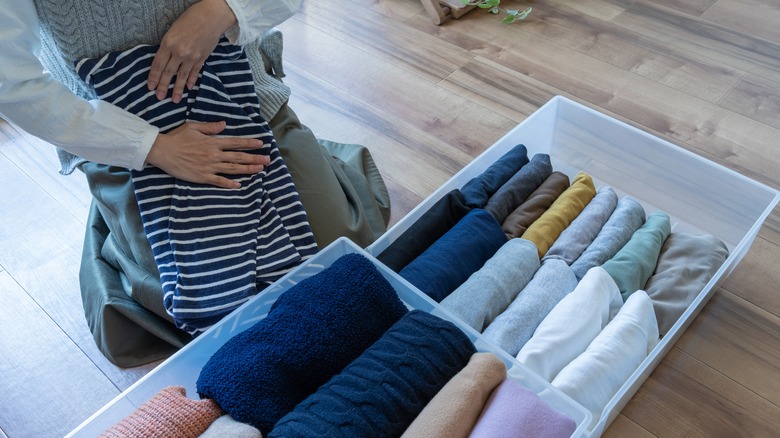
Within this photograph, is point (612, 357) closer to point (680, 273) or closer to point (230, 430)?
point (680, 273)

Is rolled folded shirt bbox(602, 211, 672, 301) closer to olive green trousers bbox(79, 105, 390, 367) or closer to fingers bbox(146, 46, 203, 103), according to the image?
olive green trousers bbox(79, 105, 390, 367)

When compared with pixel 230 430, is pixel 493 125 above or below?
below

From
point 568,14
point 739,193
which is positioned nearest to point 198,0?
point 739,193

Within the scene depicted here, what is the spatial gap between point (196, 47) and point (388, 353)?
550mm

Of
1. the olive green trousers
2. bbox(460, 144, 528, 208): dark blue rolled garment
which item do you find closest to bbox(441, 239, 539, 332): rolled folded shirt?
bbox(460, 144, 528, 208): dark blue rolled garment

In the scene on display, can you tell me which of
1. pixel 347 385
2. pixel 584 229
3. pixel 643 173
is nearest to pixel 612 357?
pixel 584 229

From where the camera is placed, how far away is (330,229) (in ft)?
3.92

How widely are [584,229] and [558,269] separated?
124mm

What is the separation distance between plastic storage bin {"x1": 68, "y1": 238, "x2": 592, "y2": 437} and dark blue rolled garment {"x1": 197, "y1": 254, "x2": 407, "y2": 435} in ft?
0.33

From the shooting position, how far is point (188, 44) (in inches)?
40.8

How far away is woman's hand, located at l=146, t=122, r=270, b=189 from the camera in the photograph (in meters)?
1.05

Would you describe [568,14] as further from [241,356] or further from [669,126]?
[241,356]

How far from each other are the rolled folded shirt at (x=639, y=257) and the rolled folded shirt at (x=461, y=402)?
36cm

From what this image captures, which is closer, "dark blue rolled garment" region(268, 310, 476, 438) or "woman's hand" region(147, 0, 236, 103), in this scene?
"dark blue rolled garment" region(268, 310, 476, 438)
